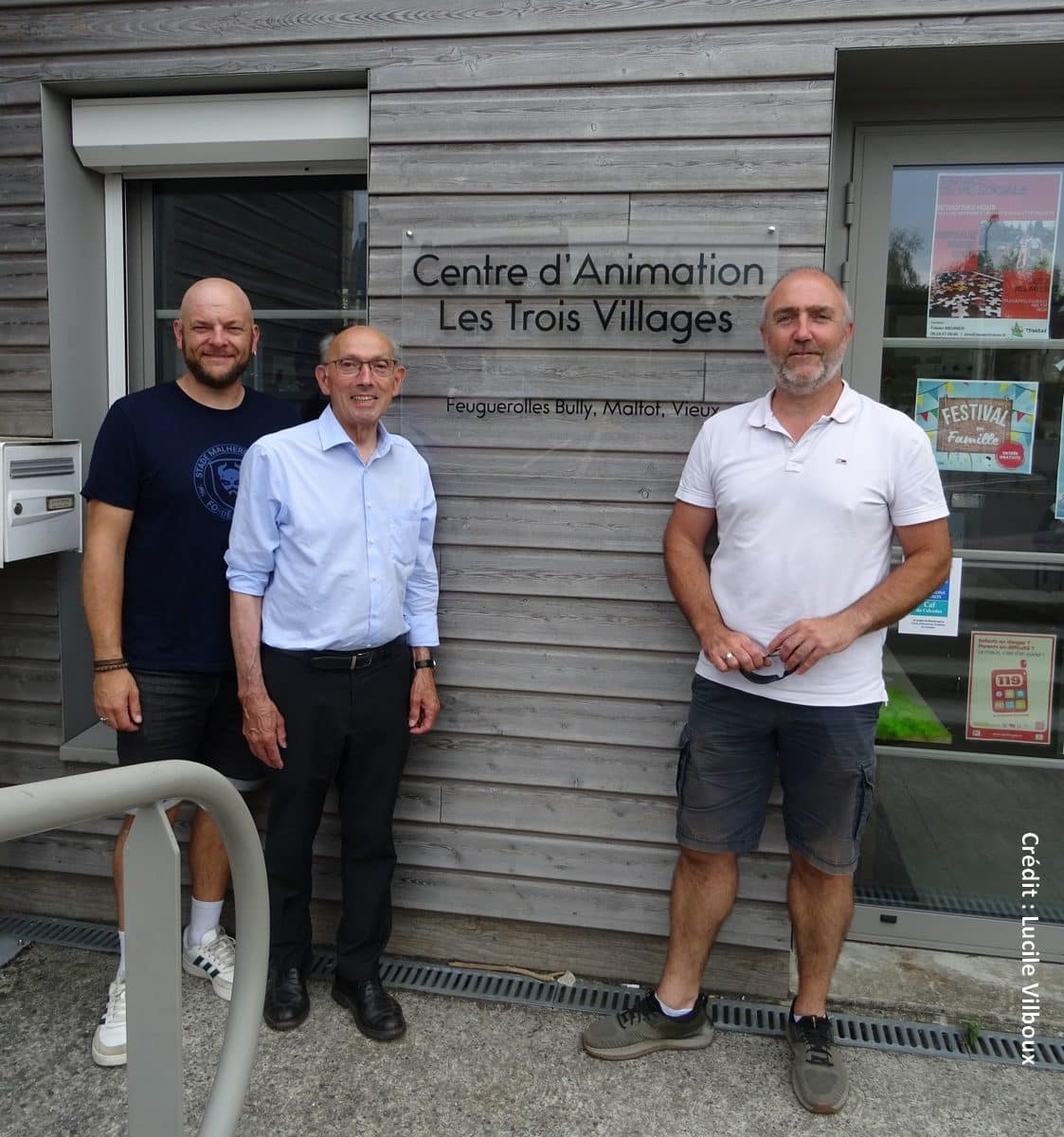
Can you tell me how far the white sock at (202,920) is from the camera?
9.73 feet

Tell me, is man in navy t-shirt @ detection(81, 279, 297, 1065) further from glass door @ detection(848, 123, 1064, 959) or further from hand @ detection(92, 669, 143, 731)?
glass door @ detection(848, 123, 1064, 959)

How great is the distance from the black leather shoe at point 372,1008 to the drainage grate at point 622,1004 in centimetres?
18

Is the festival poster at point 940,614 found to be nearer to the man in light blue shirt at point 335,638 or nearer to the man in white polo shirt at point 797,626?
the man in white polo shirt at point 797,626

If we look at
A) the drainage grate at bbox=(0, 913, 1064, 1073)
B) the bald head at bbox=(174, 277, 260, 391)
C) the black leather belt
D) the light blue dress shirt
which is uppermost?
the bald head at bbox=(174, 277, 260, 391)

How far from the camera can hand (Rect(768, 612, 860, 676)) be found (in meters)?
2.31

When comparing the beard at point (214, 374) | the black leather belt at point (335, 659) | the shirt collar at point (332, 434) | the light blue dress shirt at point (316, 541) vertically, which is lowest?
the black leather belt at point (335, 659)

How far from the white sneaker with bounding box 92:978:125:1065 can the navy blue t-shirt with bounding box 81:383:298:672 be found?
919 mm

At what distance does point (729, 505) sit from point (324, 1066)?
1.82m

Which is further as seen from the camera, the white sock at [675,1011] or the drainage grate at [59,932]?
the drainage grate at [59,932]

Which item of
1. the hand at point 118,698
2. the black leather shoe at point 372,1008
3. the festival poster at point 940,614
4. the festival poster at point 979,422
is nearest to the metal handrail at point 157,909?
the black leather shoe at point 372,1008

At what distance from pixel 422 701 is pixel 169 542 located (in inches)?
32.7

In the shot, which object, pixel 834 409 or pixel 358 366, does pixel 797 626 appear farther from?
pixel 358 366

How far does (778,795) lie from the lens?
9.29ft

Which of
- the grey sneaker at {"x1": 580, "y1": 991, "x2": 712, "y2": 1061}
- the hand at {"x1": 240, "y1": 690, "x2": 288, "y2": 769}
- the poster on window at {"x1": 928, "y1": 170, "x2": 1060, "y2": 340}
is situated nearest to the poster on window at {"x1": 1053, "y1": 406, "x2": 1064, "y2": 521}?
the poster on window at {"x1": 928, "y1": 170, "x2": 1060, "y2": 340}
